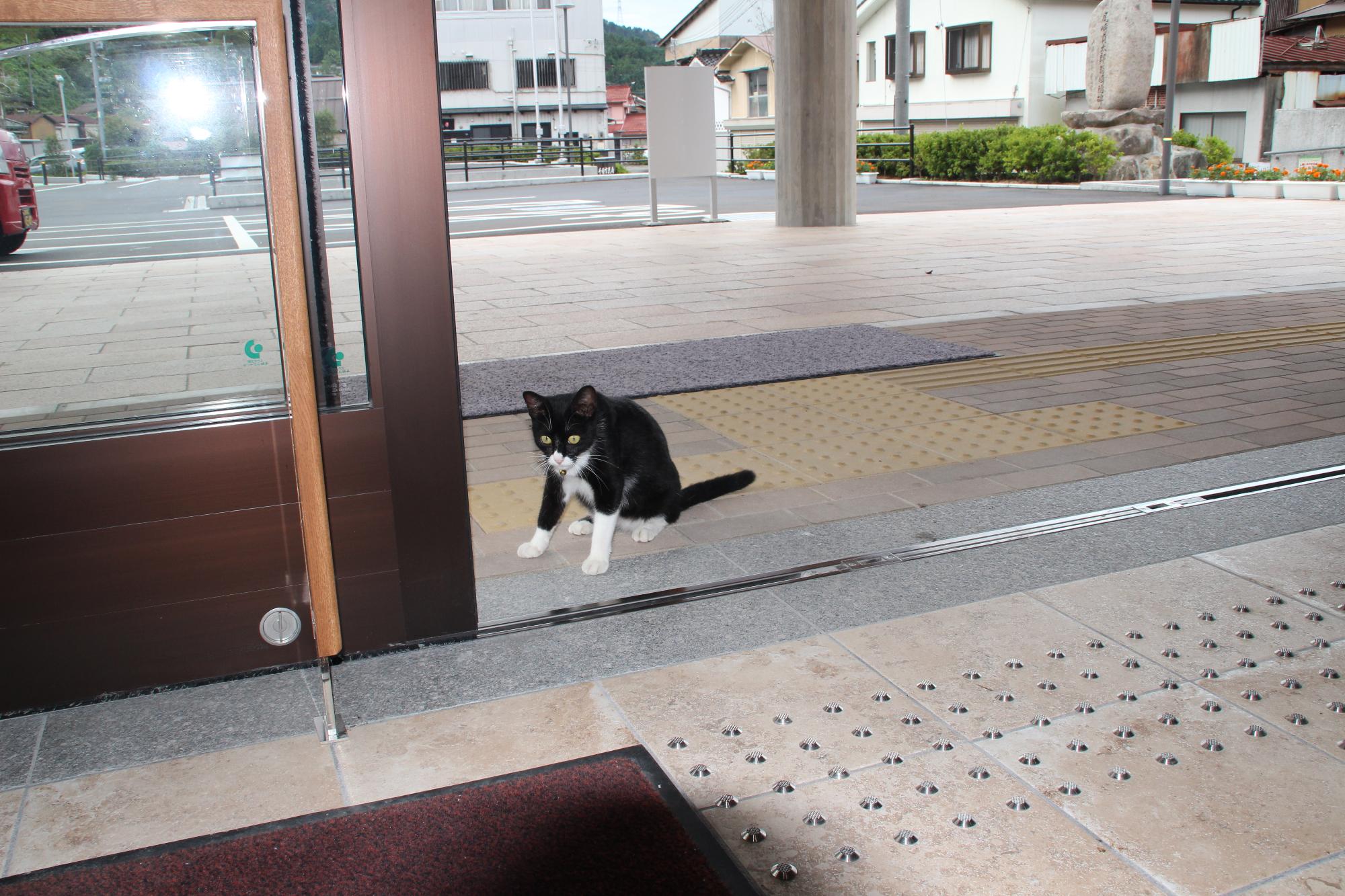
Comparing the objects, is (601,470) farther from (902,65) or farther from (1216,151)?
(902,65)

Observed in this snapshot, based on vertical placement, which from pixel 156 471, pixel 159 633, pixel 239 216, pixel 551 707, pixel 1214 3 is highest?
pixel 1214 3

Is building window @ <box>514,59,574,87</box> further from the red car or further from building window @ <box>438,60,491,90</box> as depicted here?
the red car

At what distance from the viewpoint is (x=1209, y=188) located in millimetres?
18531

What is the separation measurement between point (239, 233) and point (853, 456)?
2586 mm

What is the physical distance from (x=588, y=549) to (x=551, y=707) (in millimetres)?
1064

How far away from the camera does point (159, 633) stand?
8.45ft

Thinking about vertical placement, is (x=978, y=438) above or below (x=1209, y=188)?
below

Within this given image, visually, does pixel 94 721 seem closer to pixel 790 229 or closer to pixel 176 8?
pixel 176 8

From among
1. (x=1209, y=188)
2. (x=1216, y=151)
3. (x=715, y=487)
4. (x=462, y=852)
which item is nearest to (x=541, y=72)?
(x=1216, y=151)

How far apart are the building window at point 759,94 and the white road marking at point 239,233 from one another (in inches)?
1714

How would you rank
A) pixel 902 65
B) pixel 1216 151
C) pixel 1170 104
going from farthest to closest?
pixel 902 65 → pixel 1216 151 → pixel 1170 104

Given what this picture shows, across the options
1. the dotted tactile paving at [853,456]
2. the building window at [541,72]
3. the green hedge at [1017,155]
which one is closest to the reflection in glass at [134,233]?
the dotted tactile paving at [853,456]

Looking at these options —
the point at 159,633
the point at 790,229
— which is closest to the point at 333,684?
the point at 159,633

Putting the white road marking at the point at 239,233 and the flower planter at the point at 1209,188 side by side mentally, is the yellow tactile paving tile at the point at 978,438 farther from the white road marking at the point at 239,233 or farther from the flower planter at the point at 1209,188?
the flower planter at the point at 1209,188
